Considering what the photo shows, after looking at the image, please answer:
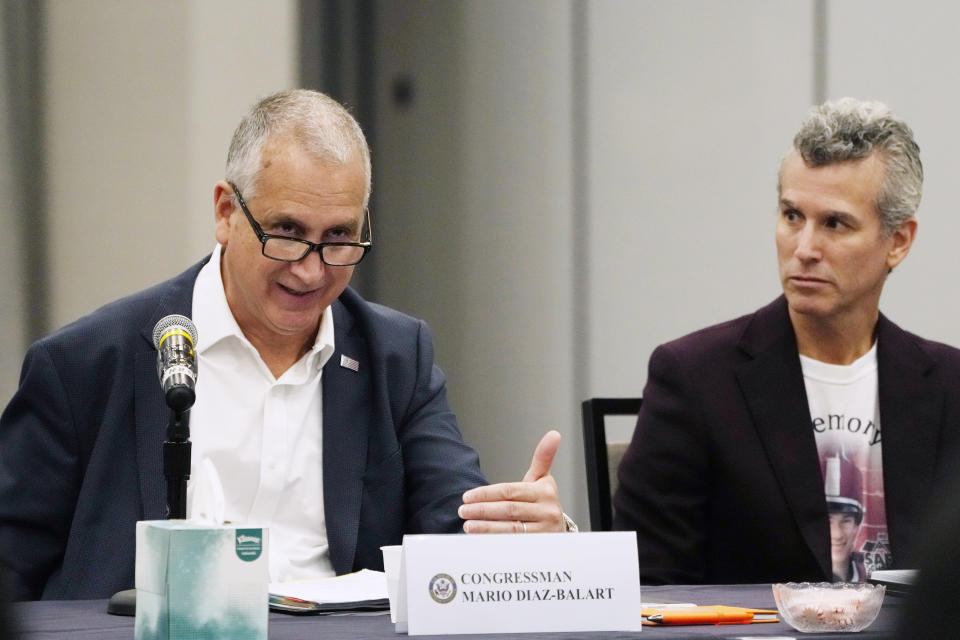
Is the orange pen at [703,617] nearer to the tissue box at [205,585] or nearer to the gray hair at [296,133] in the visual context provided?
the tissue box at [205,585]

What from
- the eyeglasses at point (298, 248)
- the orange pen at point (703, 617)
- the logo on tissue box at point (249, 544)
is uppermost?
the eyeglasses at point (298, 248)

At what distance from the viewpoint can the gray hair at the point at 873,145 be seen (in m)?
2.61

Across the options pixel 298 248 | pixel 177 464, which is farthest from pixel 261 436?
pixel 177 464

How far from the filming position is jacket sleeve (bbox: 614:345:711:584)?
8.11 feet

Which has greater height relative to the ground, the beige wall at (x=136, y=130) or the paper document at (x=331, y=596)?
the beige wall at (x=136, y=130)

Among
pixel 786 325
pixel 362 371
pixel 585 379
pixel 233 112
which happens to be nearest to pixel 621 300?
A: pixel 585 379

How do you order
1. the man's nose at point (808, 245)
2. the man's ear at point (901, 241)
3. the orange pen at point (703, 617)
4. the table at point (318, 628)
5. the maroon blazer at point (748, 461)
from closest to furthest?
the table at point (318, 628) → the orange pen at point (703, 617) → the maroon blazer at point (748, 461) → the man's nose at point (808, 245) → the man's ear at point (901, 241)

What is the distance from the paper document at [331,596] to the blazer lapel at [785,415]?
37.3 inches

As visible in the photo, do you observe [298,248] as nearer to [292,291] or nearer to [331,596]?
[292,291]

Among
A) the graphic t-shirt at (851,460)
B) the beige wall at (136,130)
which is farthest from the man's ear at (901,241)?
the beige wall at (136,130)

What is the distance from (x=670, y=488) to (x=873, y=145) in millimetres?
831

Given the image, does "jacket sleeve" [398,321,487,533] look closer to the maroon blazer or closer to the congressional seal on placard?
the maroon blazer

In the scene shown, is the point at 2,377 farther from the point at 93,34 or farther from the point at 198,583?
the point at 198,583

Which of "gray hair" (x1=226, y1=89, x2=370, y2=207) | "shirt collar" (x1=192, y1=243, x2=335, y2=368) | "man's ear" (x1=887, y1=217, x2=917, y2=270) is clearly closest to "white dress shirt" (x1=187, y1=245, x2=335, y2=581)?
"shirt collar" (x1=192, y1=243, x2=335, y2=368)
